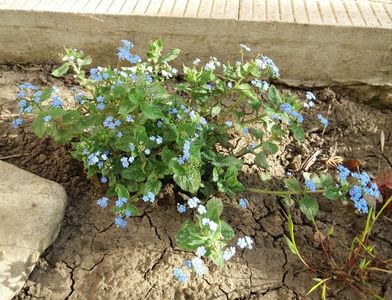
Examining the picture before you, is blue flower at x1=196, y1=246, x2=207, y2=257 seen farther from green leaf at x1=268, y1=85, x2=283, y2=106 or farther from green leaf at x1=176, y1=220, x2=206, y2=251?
green leaf at x1=268, y1=85, x2=283, y2=106

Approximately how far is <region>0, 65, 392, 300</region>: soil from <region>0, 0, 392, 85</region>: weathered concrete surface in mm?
486

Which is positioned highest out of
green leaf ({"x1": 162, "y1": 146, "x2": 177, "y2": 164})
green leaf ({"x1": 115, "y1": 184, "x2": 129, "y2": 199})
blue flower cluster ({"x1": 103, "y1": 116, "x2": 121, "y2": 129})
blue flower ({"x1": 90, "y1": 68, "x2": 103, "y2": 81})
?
blue flower ({"x1": 90, "y1": 68, "x2": 103, "y2": 81})

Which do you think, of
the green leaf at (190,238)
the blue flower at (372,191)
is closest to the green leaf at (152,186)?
the green leaf at (190,238)

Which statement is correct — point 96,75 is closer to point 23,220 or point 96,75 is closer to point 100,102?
point 100,102

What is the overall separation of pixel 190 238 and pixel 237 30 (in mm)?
1370

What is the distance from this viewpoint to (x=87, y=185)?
2.22 metres

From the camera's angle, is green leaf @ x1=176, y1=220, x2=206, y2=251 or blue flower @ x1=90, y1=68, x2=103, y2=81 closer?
green leaf @ x1=176, y1=220, x2=206, y2=251

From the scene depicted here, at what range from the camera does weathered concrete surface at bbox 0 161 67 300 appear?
182 centimetres

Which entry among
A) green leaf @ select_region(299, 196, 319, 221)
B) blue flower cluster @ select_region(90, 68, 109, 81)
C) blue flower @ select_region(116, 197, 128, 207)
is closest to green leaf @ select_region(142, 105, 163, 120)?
blue flower cluster @ select_region(90, 68, 109, 81)

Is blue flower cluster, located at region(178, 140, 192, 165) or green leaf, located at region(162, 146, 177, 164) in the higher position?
blue flower cluster, located at region(178, 140, 192, 165)

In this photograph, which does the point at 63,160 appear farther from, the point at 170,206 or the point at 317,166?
the point at 317,166

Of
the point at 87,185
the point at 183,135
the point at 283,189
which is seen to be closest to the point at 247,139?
the point at 283,189

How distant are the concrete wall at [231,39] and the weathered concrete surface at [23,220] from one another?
37.6 inches

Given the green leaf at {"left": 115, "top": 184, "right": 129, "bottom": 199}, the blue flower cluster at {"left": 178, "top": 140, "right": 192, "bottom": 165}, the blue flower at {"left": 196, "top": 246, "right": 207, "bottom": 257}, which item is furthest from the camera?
the green leaf at {"left": 115, "top": 184, "right": 129, "bottom": 199}
